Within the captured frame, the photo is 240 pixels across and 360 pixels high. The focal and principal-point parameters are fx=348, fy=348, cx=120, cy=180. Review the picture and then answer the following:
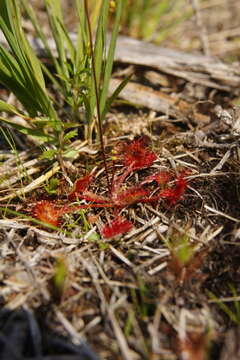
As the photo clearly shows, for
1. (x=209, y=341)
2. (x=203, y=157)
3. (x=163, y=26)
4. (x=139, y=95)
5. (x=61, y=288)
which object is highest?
(x=163, y=26)

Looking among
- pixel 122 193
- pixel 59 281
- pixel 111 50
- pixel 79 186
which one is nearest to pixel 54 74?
pixel 111 50

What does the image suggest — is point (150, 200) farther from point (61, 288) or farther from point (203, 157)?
point (61, 288)

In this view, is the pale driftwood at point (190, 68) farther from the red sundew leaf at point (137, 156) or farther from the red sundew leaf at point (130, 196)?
the red sundew leaf at point (130, 196)

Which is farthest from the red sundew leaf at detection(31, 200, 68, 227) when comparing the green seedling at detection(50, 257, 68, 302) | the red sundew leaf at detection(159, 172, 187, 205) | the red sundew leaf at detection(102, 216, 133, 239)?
the red sundew leaf at detection(159, 172, 187, 205)

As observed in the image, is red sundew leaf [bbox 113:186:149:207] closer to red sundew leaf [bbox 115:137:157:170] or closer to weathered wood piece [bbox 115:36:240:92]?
red sundew leaf [bbox 115:137:157:170]

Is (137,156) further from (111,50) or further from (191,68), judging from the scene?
(191,68)

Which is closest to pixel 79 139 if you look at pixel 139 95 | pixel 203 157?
pixel 139 95
